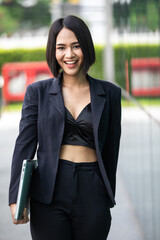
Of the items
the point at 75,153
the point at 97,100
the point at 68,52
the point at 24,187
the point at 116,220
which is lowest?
the point at 116,220

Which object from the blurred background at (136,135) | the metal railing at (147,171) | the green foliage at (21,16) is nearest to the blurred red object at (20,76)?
the green foliage at (21,16)

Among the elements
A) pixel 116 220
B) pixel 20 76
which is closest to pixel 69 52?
pixel 116 220

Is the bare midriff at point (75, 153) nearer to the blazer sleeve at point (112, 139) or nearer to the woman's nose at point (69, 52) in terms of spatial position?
the blazer sleeve at point (112, 139)

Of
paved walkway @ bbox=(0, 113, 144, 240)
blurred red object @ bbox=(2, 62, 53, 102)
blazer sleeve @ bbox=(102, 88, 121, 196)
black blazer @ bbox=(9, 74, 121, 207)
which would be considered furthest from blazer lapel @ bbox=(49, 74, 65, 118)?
blurred red object @ bbox=(2, 62, 53, 102)

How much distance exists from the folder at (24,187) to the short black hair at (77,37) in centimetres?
51

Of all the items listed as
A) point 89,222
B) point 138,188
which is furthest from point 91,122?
point 138,188

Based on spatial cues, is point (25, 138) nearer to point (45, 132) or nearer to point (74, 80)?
point (45, 132)

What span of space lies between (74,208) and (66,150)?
0.27 metres

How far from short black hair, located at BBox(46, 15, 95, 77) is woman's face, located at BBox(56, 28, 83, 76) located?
0.02 meters

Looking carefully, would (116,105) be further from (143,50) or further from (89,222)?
(143,50)

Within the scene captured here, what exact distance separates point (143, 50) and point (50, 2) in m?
12.2

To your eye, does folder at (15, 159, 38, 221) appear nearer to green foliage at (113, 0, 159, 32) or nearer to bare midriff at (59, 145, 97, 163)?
bare midriff at (59, 145, 97, 163)

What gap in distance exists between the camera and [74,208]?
8.29ft

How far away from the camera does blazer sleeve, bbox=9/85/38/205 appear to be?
8.35ft
